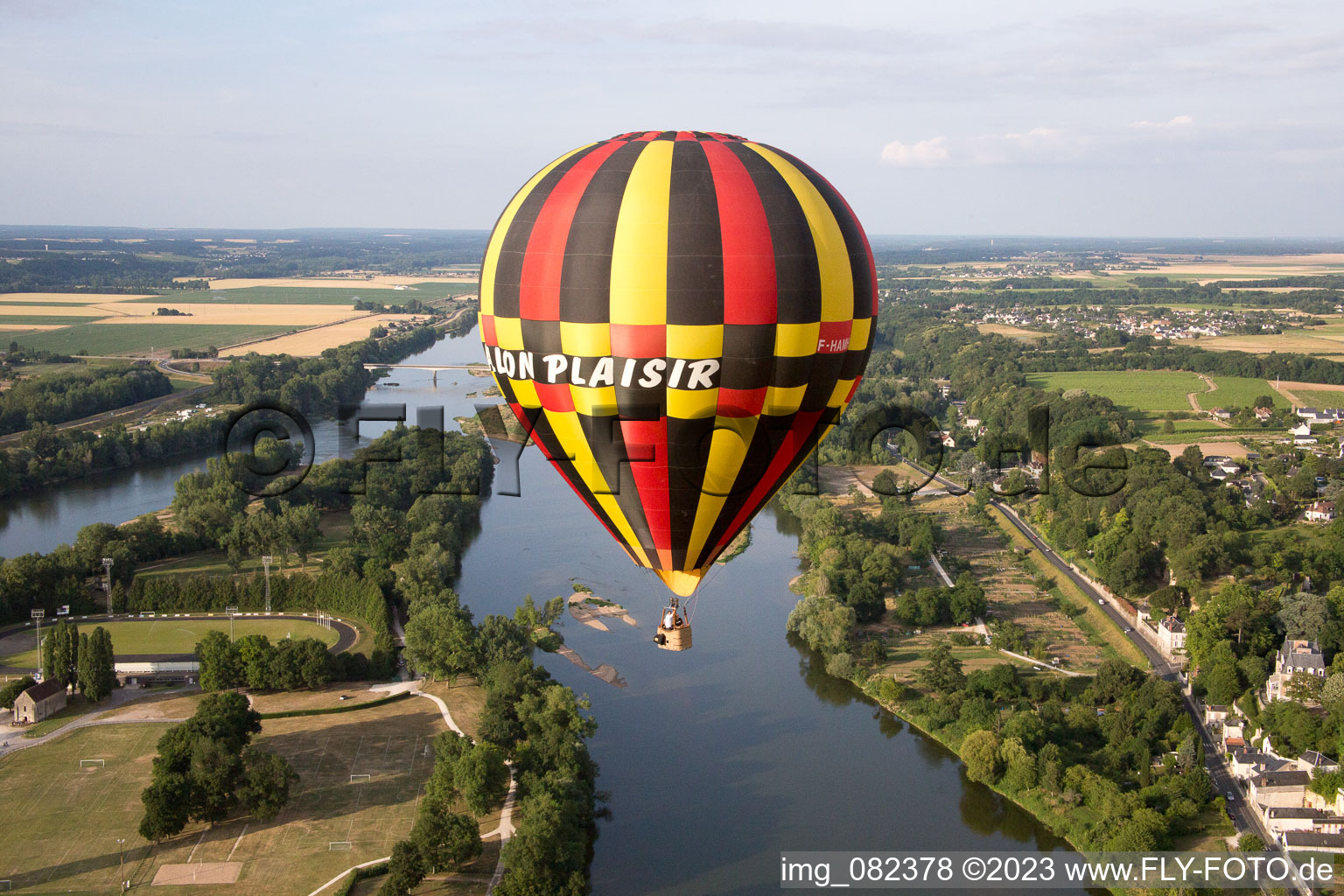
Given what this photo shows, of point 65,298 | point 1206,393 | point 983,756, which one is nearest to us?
point 983,756

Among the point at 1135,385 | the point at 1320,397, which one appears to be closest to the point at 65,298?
the point at 1135,385

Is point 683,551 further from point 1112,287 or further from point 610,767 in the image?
point 1112,287

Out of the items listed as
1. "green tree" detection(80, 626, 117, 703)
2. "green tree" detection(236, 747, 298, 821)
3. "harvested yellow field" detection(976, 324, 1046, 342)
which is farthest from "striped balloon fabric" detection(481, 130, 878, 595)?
"harvested yellow field" detection(976, 324, 1046, 342)

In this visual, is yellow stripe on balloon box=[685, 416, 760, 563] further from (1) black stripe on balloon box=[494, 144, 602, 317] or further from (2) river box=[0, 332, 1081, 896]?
(2) river box=[0, 332, 1081, 896]

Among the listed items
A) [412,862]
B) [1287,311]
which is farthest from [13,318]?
[1287,311]

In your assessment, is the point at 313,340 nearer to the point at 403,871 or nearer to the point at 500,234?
the point at 403,871

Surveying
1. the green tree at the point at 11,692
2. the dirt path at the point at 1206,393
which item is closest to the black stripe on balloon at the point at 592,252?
the green tree at the point at 11,692
